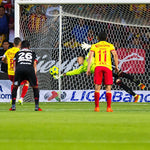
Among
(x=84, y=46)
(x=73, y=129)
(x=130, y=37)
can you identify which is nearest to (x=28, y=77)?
(x=73, y=129)

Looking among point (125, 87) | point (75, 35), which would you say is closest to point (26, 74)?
point (125, 87)

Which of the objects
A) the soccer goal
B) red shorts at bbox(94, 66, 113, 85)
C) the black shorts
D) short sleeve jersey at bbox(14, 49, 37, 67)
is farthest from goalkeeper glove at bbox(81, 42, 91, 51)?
red shorts at bbox(94, 66, 113, 85)

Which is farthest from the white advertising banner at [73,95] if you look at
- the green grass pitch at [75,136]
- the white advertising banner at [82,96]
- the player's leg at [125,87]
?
the green grass pitch at [75,136]

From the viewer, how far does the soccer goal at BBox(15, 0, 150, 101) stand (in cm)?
1678

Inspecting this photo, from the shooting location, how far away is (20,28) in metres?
17.1

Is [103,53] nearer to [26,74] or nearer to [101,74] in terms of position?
[101,74]

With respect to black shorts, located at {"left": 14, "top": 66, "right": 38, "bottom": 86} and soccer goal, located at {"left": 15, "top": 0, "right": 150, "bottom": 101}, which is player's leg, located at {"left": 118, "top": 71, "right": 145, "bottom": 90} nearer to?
soccer goal, located at {"left": 15, "top": 0, "right": 150, "bottom": 101}

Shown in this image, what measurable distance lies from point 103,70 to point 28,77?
1561 mm

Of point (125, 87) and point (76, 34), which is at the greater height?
point (76, 34)

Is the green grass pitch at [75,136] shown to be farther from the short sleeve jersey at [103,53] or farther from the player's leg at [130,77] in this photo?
the player's leg at [130,77]

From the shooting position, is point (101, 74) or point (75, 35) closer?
point (101, 74)

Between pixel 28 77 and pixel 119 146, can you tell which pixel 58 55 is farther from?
pixel 119 146

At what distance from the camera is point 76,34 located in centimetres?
1738

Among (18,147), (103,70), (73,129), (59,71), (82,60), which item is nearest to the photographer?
(18,147)
